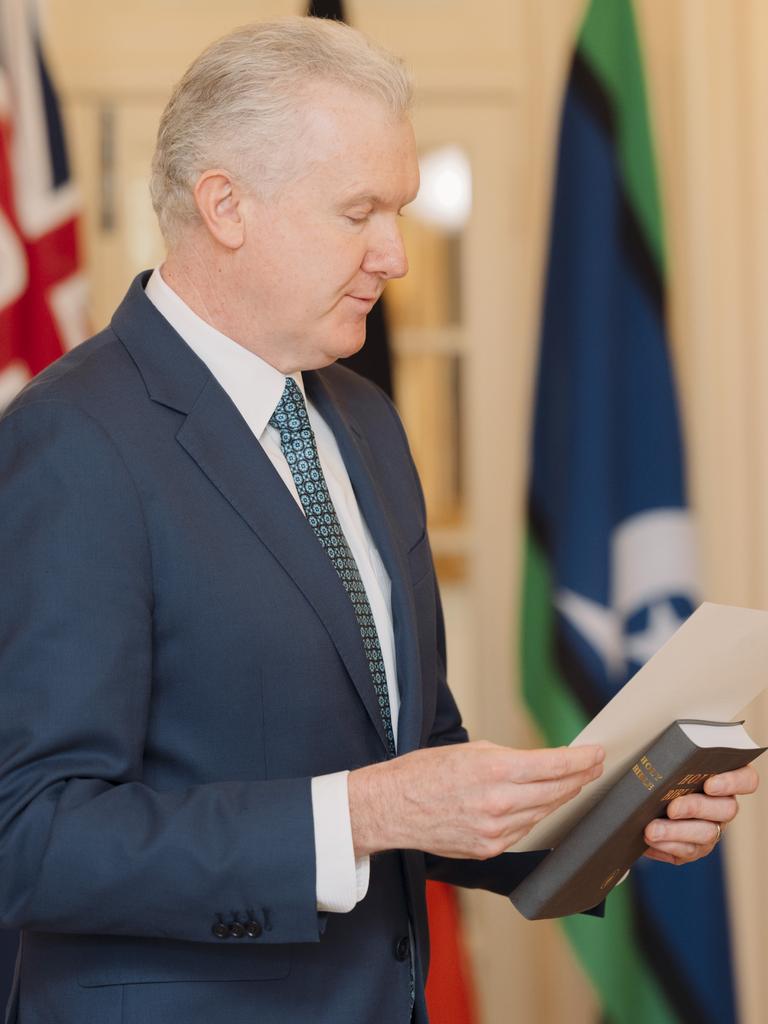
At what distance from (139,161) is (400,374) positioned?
2.63ft

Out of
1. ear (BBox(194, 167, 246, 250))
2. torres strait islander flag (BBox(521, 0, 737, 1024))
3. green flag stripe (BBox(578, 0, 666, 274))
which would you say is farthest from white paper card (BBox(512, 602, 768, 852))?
green flag stripe (BBox(578, 0, 666, 274))

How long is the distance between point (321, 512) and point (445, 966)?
1274 millimetres

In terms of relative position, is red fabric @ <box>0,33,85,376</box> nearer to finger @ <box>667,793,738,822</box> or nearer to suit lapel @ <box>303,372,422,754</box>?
suit lapel @ <box>303,372,422,754</box>

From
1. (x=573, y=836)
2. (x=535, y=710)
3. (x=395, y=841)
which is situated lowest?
(x=535, y=710)

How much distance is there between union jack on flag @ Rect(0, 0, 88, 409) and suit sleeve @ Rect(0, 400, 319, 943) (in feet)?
4.73

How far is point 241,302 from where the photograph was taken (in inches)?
54.4

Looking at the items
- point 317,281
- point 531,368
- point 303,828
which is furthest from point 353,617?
point 531,368

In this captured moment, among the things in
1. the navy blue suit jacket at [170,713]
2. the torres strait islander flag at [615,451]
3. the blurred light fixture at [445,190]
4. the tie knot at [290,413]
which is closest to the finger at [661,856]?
the navy blue suit jacket at [170,713]

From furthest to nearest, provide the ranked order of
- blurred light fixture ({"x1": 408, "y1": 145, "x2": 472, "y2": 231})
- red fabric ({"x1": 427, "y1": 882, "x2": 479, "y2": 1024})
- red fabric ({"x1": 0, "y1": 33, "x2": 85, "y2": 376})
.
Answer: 1. blurred light fixture ({"x1": 408, "y1": 145, "x2": 472, "y2": 231})
2. red fabric ({"x1": 0, "y1": 33, "x2": 85, "y2": 376})
3. red fabric ({"x1": 427, "y1": 882, "x2": 479, "y2": 1024})

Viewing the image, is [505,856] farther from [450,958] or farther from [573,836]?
[450,958]

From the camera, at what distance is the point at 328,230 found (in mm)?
1361

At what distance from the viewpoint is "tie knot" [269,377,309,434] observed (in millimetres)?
1438

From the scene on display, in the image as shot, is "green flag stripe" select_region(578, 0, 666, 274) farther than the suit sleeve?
Yes

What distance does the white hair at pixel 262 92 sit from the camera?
1339mm
